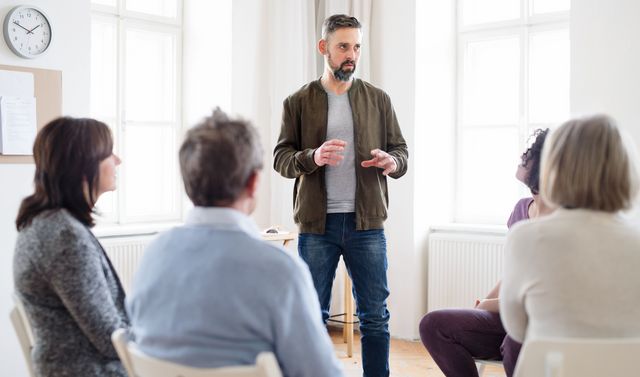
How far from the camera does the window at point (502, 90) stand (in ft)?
16.0

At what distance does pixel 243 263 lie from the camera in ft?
4.76

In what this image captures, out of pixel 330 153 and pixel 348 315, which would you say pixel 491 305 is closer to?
pixel 330 153

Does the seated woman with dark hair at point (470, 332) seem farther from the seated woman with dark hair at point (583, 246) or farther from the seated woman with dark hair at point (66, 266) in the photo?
the seated woman with dark hair at point (66, 266)

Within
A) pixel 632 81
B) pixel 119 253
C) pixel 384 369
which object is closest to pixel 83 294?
pixel 384 369

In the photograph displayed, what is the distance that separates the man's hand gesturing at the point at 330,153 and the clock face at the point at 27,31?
5.74 ft

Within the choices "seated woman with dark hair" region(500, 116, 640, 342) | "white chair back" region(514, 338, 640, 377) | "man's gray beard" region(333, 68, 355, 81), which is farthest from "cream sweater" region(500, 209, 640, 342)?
"man's gray beard" region(333, 68, 355, 81)

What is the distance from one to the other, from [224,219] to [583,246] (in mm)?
789

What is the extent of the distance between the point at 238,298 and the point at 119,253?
10.7ft

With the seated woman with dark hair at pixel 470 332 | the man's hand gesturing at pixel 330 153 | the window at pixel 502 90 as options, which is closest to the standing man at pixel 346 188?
the man's hand gesturing at pixel 330 153

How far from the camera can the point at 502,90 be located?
5.11 meters

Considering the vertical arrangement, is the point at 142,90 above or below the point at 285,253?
above

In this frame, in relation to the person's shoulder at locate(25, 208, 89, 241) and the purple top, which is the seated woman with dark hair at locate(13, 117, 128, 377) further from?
the purple top

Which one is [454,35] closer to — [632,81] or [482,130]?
[482,130]

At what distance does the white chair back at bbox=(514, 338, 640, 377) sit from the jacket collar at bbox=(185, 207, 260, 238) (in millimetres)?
618
